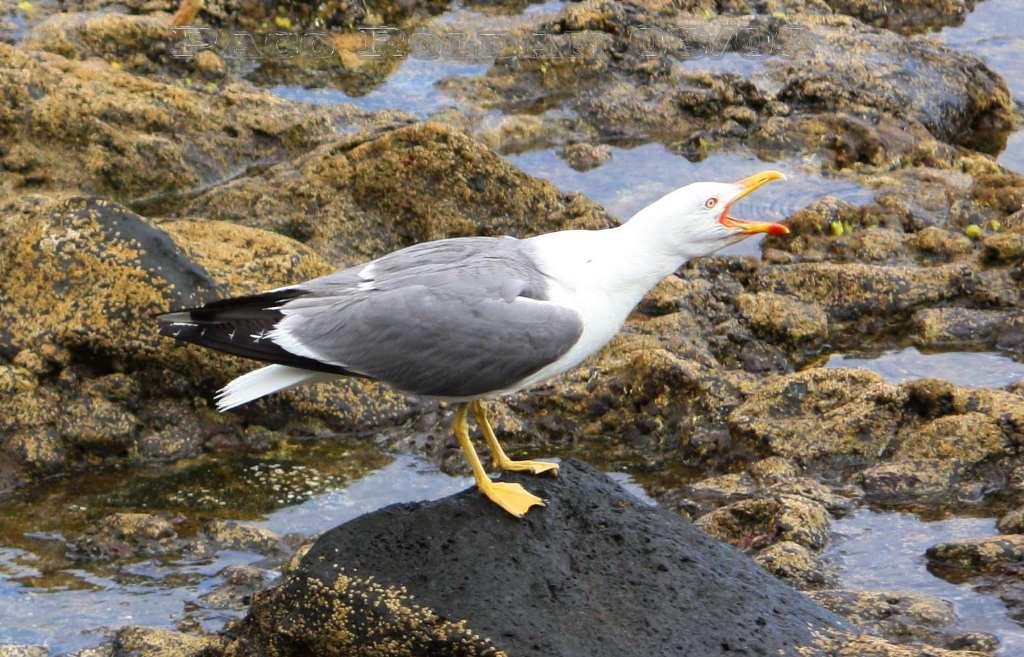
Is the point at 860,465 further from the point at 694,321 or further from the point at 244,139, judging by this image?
the point at 244,139

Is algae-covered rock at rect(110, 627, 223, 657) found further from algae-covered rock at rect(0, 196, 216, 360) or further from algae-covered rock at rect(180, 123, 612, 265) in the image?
algae-covered rock at rect(180, 123, 612, 265)

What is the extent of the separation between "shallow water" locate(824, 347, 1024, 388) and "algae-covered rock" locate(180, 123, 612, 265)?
199 cm

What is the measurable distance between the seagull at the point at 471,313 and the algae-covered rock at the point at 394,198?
356 cm

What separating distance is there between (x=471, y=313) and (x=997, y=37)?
392 inches

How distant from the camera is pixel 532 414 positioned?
26.7 ft

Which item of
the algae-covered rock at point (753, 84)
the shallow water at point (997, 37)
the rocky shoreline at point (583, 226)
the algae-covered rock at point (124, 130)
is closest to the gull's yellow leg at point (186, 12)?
the rocky shoreline at point (583, 226)

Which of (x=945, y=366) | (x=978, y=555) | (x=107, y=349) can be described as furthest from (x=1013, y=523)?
(x=107, y=349)

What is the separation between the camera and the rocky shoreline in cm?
748

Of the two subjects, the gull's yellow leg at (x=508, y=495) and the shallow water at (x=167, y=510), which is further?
the shallow water at (x=167, y=510)

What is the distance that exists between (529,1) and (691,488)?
703 cm

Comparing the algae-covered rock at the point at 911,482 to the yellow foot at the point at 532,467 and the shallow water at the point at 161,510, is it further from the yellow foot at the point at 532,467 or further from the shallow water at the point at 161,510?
the yellow foot at the point at 532,467

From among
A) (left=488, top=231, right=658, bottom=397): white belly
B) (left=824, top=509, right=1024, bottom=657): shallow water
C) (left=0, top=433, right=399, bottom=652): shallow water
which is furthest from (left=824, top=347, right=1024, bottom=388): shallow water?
(left=488, top=231, right=658, bottom=397): white belly

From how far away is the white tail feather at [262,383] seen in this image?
571cm

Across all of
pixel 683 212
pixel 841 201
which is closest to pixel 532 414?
pixel 683 212
